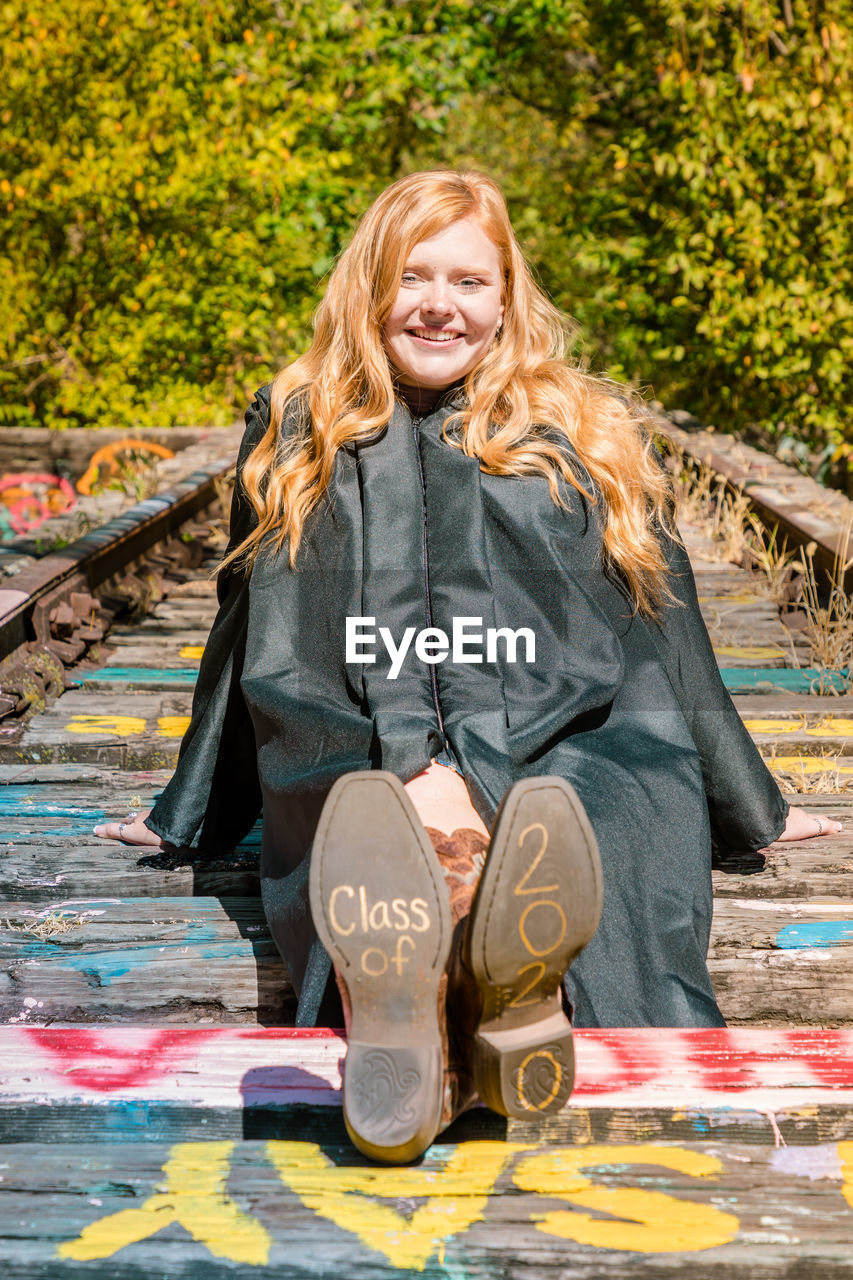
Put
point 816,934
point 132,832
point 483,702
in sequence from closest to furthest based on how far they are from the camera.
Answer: point 483,702
point 816,934
point 132,832

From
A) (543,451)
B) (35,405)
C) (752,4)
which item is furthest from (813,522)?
(35,405)

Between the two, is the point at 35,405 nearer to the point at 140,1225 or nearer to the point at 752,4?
the point at 752,4

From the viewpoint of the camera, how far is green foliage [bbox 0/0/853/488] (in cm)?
947

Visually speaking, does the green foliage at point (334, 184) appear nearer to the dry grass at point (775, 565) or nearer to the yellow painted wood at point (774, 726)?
the dry grass at point (775, 565)

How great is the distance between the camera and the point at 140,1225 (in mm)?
1498

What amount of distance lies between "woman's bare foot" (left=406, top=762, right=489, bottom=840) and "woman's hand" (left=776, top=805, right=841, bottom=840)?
1.01 meters

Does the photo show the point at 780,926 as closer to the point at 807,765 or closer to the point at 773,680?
the point at 807,765

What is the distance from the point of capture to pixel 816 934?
252 centimetres

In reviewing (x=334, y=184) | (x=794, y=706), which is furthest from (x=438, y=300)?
(x=334, y=184)

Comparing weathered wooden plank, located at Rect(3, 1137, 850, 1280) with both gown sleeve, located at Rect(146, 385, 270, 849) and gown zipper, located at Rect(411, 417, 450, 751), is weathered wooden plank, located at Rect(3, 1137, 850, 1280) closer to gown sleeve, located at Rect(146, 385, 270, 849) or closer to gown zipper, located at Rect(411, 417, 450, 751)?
gown zipper, located at Rect(411, 417, 450, 751)

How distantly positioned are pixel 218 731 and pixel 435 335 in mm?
1033

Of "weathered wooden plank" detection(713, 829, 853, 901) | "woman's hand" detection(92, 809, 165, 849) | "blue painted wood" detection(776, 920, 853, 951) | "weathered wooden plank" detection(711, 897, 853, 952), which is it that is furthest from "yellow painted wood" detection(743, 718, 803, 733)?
"woman's hand" detection(92, 809, 165, 849)

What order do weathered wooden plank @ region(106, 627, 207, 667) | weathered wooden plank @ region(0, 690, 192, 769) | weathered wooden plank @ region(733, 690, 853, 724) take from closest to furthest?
1. weathered wooden plank @ region(0, 690, 192, 769)
2. weathered wooden plank @ region(733, 690, 853, 724)
3. weathered wooden plank @ region(106, 627, 207, 667)

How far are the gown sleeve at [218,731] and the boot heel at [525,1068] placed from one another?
139cm
